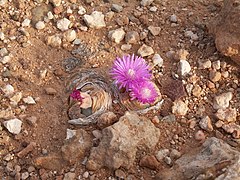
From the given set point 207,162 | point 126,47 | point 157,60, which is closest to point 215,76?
point 157,60

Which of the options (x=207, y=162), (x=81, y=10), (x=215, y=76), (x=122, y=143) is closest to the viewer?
(x=207, y=162)

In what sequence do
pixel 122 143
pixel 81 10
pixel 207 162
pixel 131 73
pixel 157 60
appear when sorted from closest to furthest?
pixel 207 162, pixel 122 143, pixel 131 73, pixel 157 60, pixel 81 10

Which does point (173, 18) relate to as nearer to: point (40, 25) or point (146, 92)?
point (146, 92)

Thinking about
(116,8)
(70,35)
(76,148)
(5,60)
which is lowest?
(76,148)

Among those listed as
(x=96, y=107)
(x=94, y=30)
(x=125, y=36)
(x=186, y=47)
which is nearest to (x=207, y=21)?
(x=186, y=47)

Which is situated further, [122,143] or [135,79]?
[135,79]

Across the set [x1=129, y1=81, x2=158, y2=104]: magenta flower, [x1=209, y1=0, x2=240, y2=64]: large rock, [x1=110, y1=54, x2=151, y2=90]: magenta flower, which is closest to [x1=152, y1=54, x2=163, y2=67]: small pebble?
[x1=110, y1=54, x2=151, y2=90]: magenta flower

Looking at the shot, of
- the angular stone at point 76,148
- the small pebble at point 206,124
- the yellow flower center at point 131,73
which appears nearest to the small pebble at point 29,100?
the angular stone at point 76,148

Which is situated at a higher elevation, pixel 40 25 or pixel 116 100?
pixel 40 25
